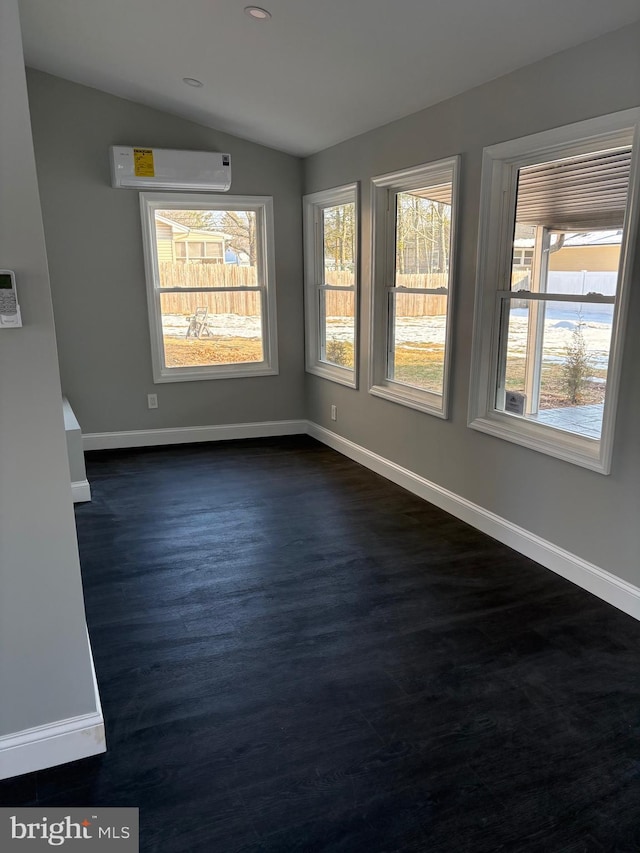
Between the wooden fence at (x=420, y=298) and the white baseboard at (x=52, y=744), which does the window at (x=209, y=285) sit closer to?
the wooden fence at (x=420, y=298)

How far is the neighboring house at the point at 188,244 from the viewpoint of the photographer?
5141mm

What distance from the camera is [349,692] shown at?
7.29 ft

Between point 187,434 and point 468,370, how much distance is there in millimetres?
2899

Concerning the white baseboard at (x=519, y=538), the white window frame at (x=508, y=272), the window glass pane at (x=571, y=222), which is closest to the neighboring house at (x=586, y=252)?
the window glass pane at (x=571, y=222)

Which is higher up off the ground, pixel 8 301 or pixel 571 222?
pixel 571 222

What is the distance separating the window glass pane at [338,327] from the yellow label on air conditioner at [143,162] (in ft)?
5.57

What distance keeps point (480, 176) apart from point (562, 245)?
2.09 ft

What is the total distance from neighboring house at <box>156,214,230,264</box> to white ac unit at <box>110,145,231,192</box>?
34 centimetres

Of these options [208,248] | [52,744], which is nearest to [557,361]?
[52,744]

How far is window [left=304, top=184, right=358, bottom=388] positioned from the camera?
4789mm

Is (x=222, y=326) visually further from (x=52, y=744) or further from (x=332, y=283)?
(x=52, y=744)

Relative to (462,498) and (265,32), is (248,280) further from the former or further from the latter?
(462,498)

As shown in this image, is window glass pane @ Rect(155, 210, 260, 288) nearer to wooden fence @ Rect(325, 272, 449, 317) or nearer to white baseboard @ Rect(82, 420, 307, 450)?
wooden fence @ Rect(325, 272, 449, 317)

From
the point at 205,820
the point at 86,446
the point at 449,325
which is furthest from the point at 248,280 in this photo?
the point at 205,820
